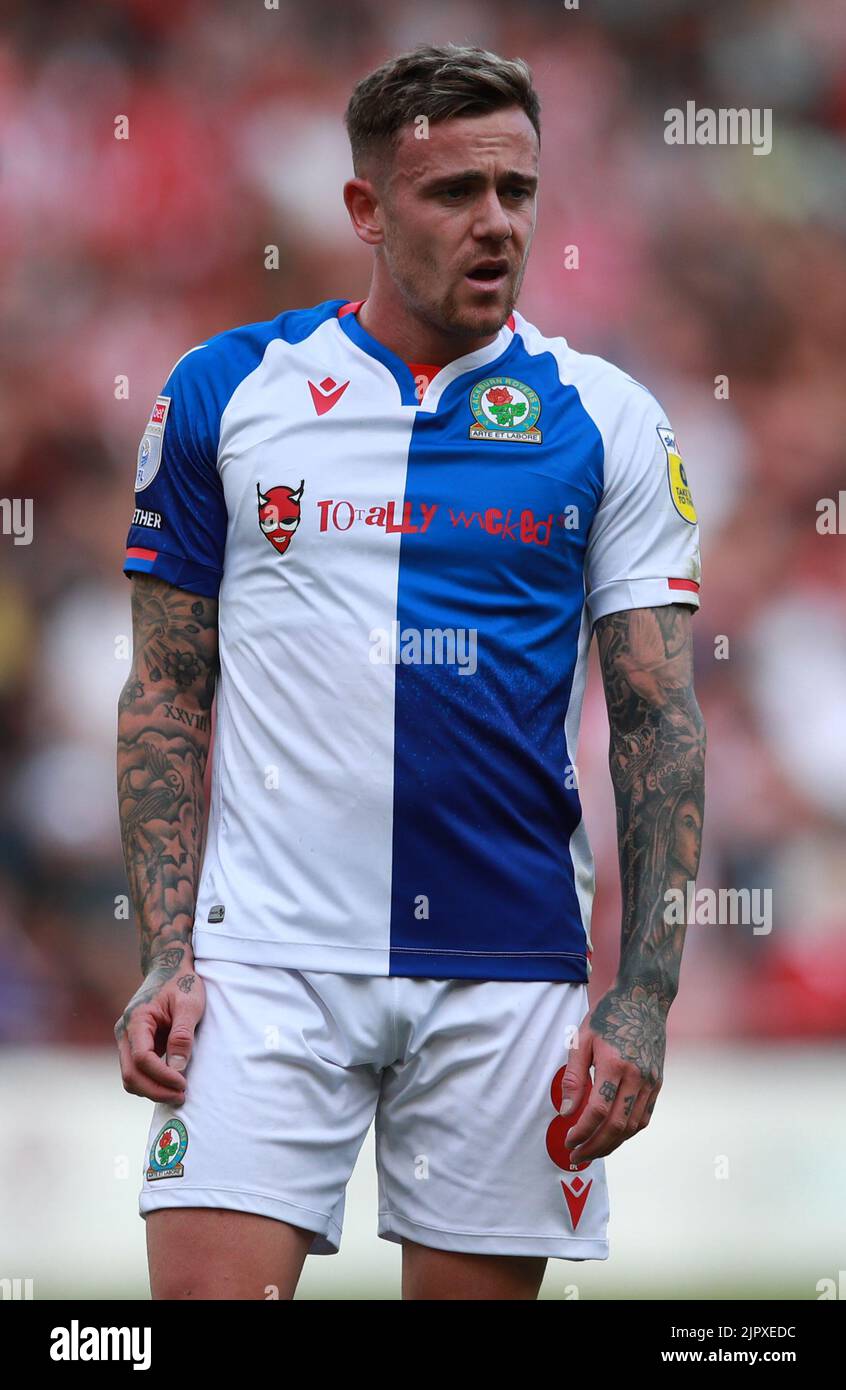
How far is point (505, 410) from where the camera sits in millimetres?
2895

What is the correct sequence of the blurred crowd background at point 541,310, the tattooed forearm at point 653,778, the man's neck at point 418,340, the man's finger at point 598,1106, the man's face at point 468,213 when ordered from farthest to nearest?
1. the blurred crowd background at point 541,310
2. the man's neck at point 418,340
3. the man's face at point 468,213
4. the tattooed forearm at point 653,778
5. the man's finger at point 598,1106

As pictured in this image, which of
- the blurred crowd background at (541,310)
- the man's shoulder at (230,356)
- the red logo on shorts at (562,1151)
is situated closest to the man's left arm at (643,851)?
the red logo on shorts at (562,1151)

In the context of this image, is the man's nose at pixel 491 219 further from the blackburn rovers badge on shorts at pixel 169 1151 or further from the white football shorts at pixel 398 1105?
the blackburn rovers badge on shorts at pixel 169 1151

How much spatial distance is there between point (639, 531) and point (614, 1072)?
821 mm

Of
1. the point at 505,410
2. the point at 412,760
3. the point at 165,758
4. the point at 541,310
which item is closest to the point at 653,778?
the point at 412,760

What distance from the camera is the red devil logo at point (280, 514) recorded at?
110 inches

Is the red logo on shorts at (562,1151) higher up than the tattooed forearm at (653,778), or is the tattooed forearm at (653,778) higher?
the tattooed forearm at (653,778)

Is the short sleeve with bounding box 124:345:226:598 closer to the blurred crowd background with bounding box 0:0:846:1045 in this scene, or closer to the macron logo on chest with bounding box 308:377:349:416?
the macron logo on chest with bounding box 308:377:349:416

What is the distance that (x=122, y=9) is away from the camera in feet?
24.6

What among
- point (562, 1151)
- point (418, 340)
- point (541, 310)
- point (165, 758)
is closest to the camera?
point (562, 1151)

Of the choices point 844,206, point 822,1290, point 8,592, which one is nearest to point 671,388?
point 844,206

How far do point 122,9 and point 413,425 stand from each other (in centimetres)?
531

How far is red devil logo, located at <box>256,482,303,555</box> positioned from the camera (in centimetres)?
279

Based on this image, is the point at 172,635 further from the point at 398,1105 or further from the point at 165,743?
the point at 398,1105
